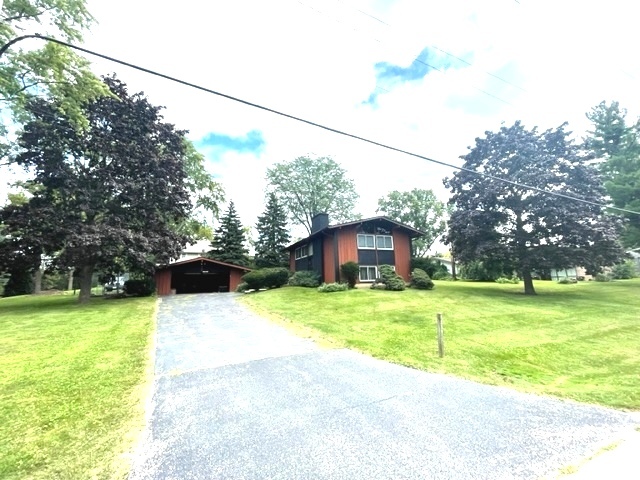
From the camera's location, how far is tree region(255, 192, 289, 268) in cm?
3681

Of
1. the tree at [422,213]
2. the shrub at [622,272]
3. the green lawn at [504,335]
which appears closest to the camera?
the green lawn at [504,335]

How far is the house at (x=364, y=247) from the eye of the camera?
22766mm

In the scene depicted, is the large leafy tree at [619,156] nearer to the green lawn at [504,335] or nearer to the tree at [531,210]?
the tree at [531,210]

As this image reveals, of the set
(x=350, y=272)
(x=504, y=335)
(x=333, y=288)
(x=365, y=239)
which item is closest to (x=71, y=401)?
(x=504, y=335)

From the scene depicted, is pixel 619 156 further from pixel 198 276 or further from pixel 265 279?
pixel 198 276

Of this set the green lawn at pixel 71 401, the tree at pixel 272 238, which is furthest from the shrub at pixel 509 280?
the green lawn at pixel 71 401

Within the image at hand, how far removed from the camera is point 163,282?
2705 centimetres

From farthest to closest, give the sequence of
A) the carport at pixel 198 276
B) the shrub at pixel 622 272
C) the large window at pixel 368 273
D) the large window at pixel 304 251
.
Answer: the shrub at pixel 622 272, the carport at pixel 198 276, the large window at pixel 304 251, the large window at pixel 368 273

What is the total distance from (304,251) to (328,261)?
5317mm

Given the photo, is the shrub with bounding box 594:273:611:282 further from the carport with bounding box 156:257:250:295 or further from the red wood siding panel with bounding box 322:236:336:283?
the carport with bounding box 156:257:250:295

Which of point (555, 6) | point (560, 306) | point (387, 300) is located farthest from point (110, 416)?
point (560, 306)

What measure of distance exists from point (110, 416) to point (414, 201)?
46.9m

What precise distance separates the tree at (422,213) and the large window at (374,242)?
24002 mm

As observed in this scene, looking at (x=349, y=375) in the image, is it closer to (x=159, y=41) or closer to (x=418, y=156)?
(x=418, y=156)
